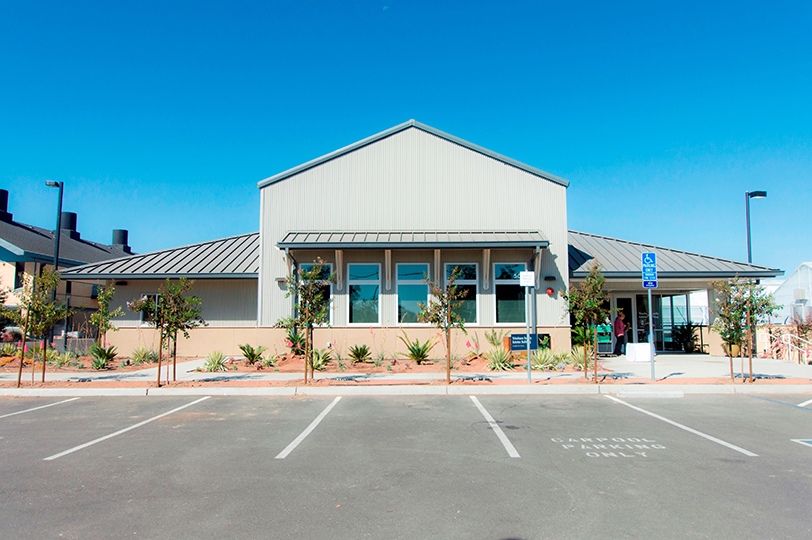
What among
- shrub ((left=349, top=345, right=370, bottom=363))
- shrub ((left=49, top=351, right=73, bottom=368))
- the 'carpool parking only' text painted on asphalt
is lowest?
the 'carpool parking only' text painted on asphalt

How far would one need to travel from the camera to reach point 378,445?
709 centimetres

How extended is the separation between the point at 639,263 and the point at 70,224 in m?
39.0

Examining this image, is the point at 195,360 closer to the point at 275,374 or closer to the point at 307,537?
the point at 275,374

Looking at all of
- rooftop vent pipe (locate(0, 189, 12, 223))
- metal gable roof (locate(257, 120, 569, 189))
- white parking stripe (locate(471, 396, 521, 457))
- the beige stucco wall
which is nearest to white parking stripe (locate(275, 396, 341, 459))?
white parking stripe (locate(471, 396, 521, 457))

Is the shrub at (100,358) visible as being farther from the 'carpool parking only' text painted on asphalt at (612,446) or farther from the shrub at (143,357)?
the 'carpool parking only' text painted on asphalt at (612,446)

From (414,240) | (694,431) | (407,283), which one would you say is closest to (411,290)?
(407,283)

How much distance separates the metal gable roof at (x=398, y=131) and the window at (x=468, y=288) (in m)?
4.00

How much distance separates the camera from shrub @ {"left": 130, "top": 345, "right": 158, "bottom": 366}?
1712 cm

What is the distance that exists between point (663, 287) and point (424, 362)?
11.1 m

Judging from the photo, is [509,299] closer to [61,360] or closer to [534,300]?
[534,300]

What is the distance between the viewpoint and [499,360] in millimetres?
14836

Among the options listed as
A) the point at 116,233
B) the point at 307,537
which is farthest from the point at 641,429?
the point at 116,233

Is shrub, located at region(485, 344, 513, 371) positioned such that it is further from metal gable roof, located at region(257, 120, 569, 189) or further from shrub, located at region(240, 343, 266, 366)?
shrub, located at region(240, 343, 266, 366)

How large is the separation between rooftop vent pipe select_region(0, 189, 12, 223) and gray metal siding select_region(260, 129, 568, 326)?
2456cm
